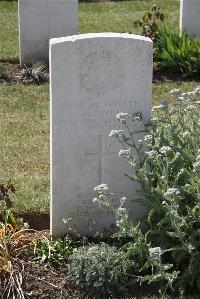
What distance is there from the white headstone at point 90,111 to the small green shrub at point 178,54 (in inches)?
183

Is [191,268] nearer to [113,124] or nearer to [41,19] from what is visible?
[113,124]

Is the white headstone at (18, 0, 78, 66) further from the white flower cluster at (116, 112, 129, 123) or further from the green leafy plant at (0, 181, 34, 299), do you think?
the white flower cluster at (116, 112, 129, 123)

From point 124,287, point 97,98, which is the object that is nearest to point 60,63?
point 97,98

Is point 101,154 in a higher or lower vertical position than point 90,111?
lower

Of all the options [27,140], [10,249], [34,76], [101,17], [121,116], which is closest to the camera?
[121,116]

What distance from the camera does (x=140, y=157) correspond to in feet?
17.2

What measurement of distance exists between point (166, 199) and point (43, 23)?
21.2ft

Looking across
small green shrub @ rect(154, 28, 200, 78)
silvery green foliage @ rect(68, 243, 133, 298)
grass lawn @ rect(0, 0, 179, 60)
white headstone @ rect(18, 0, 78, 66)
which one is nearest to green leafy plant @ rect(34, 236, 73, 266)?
silvery green foliage @ rect(68, 243, 133, 298)

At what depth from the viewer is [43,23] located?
35.0 ft

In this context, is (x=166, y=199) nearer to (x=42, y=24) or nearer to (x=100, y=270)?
(x=100, y=270)

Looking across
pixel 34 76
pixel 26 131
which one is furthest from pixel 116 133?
pixel 34 76

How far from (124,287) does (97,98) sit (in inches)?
51.8

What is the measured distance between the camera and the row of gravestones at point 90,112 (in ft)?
16.8

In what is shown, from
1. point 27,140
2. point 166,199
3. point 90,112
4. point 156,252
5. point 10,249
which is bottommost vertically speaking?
point 27,140
